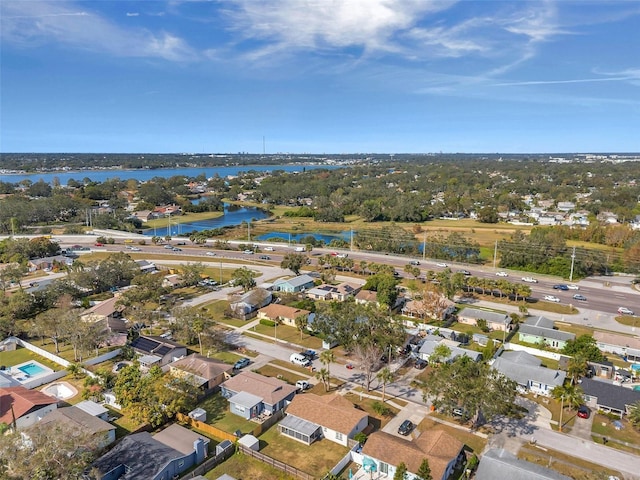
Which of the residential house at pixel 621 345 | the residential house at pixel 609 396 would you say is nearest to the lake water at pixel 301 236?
the residential house at pixel 621 345

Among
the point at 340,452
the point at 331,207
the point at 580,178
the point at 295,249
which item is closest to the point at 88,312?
the point at 340,452

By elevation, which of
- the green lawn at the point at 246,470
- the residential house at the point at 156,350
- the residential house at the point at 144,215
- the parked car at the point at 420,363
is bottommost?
the green lawn at the point at 246,470

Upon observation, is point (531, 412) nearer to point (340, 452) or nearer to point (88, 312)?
point (340, 452)

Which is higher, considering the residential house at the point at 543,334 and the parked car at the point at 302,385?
the residential house at the point at 543,334

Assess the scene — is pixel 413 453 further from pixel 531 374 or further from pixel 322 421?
pixel 531 374

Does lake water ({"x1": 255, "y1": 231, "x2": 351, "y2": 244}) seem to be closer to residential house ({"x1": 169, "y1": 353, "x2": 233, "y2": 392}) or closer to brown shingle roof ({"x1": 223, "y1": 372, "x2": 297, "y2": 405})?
residential house ({"x1": 169, "y1": 353, "x2": 233, "y2": 392})

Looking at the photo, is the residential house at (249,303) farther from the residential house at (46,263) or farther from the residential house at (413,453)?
the residential house at (46,263)
